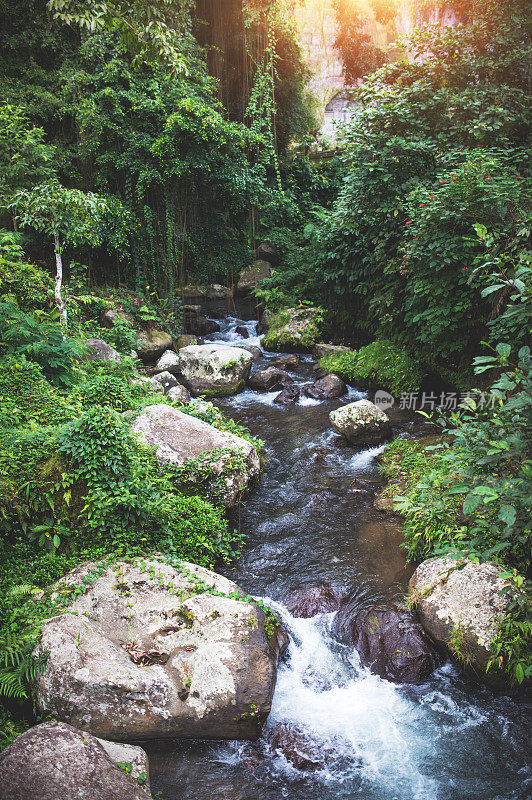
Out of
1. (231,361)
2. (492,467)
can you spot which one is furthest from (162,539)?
(231,361)

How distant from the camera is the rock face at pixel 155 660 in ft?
11.1

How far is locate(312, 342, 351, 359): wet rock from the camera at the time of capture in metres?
11.8

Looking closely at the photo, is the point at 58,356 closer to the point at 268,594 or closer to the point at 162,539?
the point at 162,539

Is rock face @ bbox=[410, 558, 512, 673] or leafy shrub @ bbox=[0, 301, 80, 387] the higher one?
leafy shrub @ bbox=[0, 301, 80, 387]

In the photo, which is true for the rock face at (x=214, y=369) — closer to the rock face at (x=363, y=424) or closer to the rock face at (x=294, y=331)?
the rock face at (x=294, y=331)

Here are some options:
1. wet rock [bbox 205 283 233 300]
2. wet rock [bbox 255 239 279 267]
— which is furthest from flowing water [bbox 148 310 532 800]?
wet rock [bbox 255 239 279 267]

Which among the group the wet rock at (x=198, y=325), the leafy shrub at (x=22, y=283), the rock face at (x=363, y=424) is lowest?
the rock face at (x=363, y=424)

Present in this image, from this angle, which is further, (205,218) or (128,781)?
(205,218)

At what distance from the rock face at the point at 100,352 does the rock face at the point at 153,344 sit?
2.16 metres

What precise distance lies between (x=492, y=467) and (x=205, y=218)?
1549 centimetres

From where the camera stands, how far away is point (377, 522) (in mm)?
6008

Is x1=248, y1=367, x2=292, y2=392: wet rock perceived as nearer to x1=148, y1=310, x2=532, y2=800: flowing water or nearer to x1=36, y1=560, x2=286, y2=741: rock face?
x1=148, y1=310, x2=532, y2=800: flowing water

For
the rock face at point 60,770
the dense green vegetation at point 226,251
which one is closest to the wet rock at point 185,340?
the dense green vegetation at point 226,251

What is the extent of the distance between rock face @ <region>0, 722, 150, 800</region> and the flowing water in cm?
87
